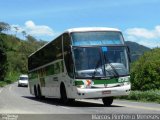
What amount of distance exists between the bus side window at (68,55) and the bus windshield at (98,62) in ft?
0.92

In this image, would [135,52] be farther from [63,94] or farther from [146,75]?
[63,94]

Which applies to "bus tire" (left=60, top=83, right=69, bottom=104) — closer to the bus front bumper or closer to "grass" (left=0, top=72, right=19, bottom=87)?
the bus front bumper

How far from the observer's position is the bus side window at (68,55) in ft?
71.9

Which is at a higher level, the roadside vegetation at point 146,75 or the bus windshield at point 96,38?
the bus windshield at point 96,38

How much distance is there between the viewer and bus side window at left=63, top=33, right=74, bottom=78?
71.9ft

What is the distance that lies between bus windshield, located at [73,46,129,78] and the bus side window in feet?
0.92

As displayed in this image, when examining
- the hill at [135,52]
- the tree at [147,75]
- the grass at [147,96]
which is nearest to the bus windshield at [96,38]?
the hill at [135,52]

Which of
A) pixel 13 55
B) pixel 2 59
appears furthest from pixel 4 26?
pixel 13 55

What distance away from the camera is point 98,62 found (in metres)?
21.7

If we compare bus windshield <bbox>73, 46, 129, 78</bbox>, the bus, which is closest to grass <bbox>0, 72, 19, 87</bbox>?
the bus

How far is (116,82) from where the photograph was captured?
21797mm

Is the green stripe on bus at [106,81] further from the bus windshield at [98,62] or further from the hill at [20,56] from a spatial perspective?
the hill at [20,56]

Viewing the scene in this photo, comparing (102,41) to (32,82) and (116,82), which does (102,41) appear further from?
(32,82)

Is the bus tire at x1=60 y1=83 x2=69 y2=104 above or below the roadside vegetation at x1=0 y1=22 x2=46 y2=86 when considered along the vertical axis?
below
